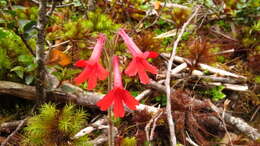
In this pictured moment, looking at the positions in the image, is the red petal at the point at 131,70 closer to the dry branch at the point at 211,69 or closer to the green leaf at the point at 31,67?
the green leaf at the point at 31,67

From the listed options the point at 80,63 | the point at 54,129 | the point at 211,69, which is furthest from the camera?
the point at 211,69

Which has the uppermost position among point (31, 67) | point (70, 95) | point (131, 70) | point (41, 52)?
point (131, 70)

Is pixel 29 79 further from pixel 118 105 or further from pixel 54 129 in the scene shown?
pixel 118 105

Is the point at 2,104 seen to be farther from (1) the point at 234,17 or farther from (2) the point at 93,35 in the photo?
(1) the point at 234,17

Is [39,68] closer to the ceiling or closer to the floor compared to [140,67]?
closer to the floor

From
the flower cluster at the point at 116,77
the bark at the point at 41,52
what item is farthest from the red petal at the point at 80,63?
the bark at the point at 41,52

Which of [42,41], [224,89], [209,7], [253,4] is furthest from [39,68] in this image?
[253,4]

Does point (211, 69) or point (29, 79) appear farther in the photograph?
point (211, 69)

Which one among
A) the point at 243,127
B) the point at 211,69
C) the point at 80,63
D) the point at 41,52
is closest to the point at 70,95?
the point at 41,52

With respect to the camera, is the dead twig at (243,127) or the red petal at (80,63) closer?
the red petal at (80,63)

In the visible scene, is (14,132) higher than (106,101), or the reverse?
(106,101)

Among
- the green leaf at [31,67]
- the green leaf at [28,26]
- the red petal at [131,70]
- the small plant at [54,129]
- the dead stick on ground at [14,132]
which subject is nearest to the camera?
the red petal at [131,70]
